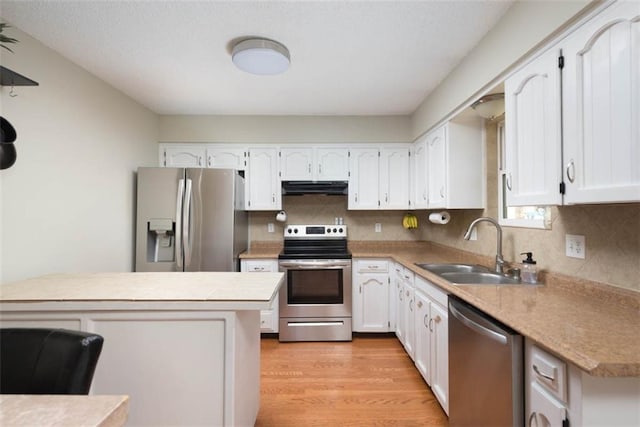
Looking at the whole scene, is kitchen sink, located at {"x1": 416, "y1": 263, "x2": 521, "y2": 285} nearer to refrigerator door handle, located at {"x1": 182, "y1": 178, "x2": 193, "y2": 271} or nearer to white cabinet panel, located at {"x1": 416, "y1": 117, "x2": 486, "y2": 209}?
white cabinet panel, located at {"x1": 416, "y1": 117, "x2": 486, "y2": 209}

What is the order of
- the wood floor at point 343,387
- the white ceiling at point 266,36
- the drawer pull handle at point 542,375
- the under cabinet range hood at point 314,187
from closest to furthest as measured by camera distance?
1. the drawer pull handle at point 542,375
2. the white ceiling at point 266,36
3. the wood floor at point 343,387
4. the under cabinet range hood at point 314,187

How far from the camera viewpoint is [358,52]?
203cm

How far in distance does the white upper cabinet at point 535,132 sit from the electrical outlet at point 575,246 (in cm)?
37

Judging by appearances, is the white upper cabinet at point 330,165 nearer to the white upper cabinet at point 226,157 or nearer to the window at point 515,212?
the white upper cabinet at point 226,157

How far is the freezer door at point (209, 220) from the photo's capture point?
9.04ft

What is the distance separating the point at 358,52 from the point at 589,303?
1.96m

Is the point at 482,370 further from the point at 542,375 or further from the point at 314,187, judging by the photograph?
the point at 314,187

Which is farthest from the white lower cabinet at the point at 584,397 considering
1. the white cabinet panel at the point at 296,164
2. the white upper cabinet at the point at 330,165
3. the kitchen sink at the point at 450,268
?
the white cabinet panel at the point at 296,164

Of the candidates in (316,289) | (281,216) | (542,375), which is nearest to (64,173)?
(281,216)

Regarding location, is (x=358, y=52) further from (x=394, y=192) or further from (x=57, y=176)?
(x=57, y=176)

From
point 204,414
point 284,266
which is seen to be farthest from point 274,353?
point 204,414

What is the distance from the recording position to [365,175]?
11.1ft

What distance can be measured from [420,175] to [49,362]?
120 inches

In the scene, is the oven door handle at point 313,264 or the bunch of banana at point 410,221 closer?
the oven door handle at point 313,264
